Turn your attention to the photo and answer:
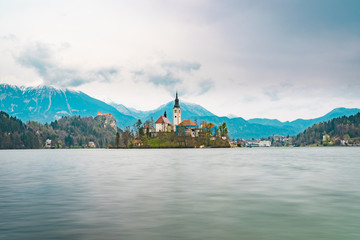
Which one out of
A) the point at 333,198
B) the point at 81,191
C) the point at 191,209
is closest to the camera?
the point at 191,209

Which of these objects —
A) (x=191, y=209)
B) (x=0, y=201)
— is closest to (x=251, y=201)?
(x=191, y=209)

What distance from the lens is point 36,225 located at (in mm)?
19391

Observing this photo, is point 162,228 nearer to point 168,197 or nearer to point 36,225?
point 36,225

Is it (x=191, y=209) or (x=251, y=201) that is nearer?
(x=191, y=209)

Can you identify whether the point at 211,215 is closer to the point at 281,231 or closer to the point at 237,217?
the point at 237,217

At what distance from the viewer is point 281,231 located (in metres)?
18.1

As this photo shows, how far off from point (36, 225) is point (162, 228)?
6956 millimetres

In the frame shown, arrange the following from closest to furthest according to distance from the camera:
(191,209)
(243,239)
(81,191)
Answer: (243,239), (191,209), (81,191)

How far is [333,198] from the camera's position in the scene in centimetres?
3066

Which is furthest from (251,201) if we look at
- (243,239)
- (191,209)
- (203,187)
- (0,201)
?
(0,201)

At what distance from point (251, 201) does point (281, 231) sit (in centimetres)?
1078

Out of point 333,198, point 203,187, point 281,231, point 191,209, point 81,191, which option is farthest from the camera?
point 203,187

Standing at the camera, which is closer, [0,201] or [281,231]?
[281,231]

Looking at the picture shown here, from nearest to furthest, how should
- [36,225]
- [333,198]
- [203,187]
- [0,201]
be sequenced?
A: 1. [36,225]
2. [0,201]
3. [333,198]
4. [203,187]
